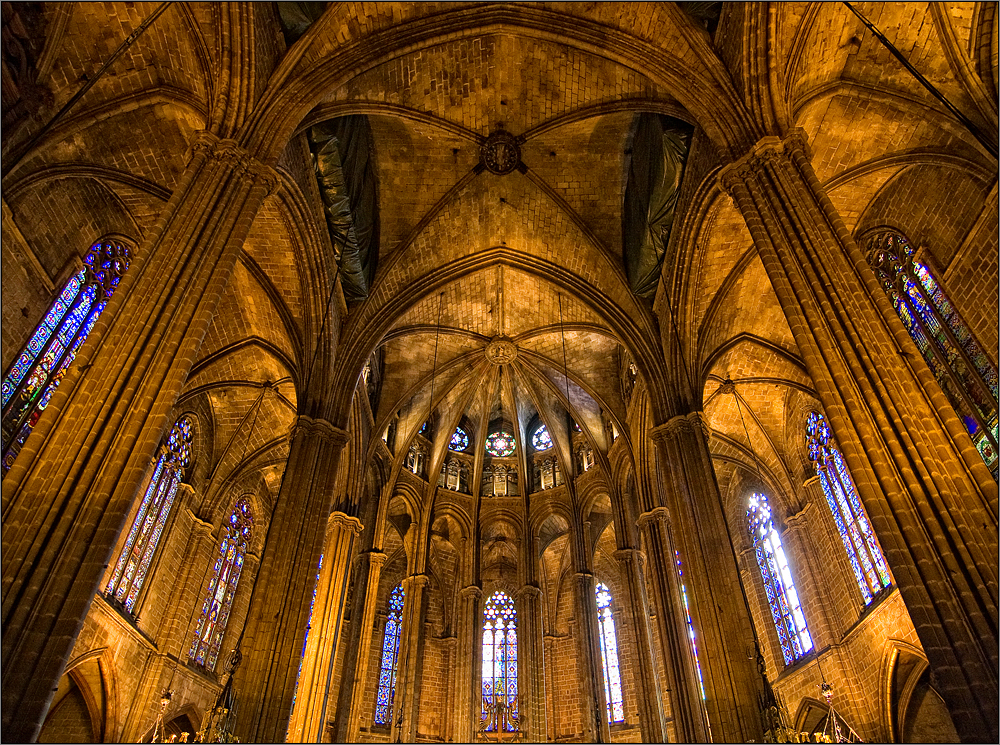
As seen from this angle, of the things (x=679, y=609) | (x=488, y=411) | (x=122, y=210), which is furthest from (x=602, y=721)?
(x=122, y=210)

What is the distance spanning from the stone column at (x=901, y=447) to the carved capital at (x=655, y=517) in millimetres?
9994

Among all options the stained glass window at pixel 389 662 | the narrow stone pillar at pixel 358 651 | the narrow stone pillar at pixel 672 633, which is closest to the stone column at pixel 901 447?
the narrow stone pillar at pixel 672 633

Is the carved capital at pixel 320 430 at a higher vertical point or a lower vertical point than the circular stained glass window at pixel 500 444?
lower

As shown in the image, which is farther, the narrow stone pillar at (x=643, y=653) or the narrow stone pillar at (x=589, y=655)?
the narrow stone pillar at (x=589, y=655)

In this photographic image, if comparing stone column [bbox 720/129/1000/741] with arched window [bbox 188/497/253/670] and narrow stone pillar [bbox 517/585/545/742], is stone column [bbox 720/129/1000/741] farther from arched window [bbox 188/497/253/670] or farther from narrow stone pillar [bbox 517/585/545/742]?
arched window [bbox 188/497/253/670]

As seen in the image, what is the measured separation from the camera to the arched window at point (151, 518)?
16.2 metres

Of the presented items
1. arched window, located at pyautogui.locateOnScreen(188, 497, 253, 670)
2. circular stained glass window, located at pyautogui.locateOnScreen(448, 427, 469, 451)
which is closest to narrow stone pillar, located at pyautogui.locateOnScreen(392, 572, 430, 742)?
arched window, located at pyautogui.locateOnScreen(188, 497, 253, 670)

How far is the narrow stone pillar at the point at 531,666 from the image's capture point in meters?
18.7

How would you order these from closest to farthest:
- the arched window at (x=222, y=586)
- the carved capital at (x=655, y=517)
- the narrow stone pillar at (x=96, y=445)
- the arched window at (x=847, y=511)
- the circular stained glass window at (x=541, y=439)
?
the narrow stone pillar at (x=96, y=445), the arched window at (x=847, y=511), the carved capital at (x=655, y=517), the arched window at (x=222, y=586), the circular stained glass window at (x=541, y=439)

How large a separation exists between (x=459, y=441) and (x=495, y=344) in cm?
511

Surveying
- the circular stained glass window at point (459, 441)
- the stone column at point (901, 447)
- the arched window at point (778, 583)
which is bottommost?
the stone column at point (901, 447)

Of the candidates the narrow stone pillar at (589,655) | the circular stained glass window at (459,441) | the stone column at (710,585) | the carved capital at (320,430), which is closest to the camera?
the stone column at (710,585)

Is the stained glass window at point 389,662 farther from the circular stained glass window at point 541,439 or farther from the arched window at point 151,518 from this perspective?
the arched window at point 151,518

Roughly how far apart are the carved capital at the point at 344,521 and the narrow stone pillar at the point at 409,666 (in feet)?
9.80
